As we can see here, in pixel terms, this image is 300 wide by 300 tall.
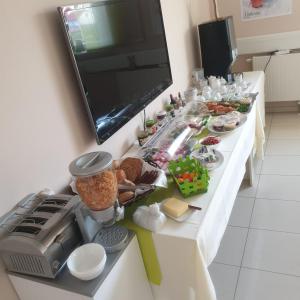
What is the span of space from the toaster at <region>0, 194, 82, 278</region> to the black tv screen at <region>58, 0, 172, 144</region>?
1.38 feet

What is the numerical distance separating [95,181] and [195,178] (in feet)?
1.46

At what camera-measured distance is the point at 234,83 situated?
2.53 metres

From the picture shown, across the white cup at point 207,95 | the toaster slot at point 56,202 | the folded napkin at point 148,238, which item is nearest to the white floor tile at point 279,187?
the white cup at point 207,95

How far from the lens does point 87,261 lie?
97cm

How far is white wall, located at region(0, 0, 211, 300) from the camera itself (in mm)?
1025

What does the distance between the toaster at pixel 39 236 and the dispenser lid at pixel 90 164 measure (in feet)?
0.41

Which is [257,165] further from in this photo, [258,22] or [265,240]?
[258,22]

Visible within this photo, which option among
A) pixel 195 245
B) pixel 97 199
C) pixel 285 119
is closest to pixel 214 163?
pixel 195 245

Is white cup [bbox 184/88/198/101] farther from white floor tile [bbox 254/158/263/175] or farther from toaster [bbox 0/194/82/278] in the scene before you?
toaster [bbox 0/194/82/278]

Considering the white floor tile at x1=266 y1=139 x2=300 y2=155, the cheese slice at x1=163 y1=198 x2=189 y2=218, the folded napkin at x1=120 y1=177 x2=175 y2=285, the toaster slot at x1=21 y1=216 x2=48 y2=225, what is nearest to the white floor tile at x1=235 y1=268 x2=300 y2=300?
the folded napkin at x1=120 y1=177 x2=175 y2=285

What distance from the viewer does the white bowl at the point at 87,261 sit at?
902 millimetres

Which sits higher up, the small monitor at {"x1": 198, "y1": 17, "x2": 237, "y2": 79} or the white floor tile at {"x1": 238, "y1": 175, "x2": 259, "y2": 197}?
the small monitor at {"x1": 198, "y1": 17, "x2": 237, "y2": 79}

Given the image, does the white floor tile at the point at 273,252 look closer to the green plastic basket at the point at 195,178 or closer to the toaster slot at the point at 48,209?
the green plastic basket at the point at 195,178

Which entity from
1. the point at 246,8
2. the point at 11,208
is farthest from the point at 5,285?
the point at 246,8
